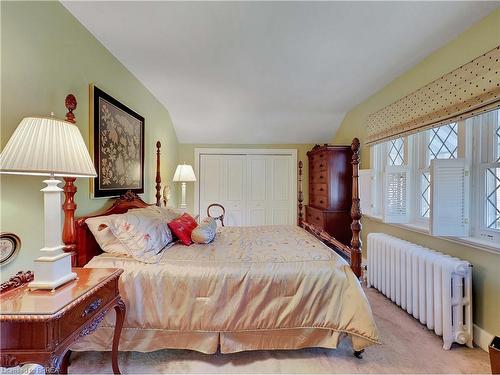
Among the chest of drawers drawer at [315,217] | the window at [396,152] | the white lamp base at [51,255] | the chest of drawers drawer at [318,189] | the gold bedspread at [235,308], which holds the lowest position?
the gold bedspread at [235,308]

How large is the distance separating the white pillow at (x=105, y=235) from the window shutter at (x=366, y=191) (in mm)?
2862

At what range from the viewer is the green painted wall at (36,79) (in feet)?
4.20

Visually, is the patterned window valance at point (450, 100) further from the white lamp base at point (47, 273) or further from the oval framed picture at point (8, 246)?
the oval framed picture at point (8, 246)

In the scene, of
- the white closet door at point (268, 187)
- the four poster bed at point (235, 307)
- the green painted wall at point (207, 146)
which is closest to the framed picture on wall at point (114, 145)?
the four poster bed at point (235, 307)

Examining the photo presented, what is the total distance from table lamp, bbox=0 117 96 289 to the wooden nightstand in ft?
0.26

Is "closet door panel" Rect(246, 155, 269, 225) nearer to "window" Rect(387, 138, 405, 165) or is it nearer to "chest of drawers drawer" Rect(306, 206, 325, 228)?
"chest of drawers drawer" Rect(306, 206, 325, 228)

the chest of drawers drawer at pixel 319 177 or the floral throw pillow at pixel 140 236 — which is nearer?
the floral throw pillow at pixel 140 236

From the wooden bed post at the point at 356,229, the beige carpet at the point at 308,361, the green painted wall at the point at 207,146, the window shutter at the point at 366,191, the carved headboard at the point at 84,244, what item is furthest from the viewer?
the green painted wall at the point at 207,146

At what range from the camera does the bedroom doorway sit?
4805 mm

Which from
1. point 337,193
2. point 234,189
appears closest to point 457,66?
point 337,193

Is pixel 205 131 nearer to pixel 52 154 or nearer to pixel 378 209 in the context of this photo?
pixel 378 209

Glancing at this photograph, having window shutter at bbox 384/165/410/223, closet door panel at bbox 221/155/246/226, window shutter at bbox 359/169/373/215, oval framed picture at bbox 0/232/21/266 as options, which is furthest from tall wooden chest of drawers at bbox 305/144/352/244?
oval framed picture at bbox 0/232/21/266

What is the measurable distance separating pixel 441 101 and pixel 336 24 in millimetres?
1128

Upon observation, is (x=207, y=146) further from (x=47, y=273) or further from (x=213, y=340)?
(x=47, y=273)
